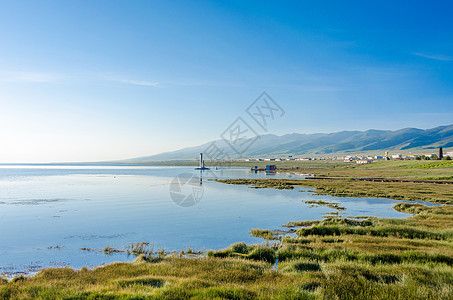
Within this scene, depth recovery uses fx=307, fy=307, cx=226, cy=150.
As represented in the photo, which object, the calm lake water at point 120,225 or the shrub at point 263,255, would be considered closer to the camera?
the shrub at point 263,255

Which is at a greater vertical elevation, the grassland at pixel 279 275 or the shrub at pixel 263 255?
the grassland at pixel 279 275

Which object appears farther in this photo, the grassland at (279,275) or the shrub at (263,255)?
the shrub at (263,255)

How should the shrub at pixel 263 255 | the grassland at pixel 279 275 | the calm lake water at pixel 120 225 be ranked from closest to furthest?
the grassland at pixel 279 275
the shrub at pixel 263 255
the calm lake water at pixel 120 225

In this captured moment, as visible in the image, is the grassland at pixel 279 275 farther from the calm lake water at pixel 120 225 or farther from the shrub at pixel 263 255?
the calm lake water at pixel 120 225

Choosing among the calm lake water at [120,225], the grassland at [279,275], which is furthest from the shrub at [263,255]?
the calm lake water at [120,225]

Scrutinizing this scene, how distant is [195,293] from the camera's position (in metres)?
8.59

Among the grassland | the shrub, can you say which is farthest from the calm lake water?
the shrub

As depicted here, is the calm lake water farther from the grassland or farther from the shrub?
the shrub

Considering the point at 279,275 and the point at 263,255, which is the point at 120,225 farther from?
the point at 279,275

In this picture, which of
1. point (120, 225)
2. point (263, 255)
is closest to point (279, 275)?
point (263, 255)

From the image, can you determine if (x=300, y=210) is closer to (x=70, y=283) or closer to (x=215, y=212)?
(x=215, y=212)

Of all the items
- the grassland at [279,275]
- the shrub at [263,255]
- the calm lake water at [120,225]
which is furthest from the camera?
the calm lake water at [120,225]

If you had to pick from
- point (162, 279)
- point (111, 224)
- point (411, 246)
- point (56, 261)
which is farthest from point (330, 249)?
point (111, 224)

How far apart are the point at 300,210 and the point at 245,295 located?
26.9 meters
